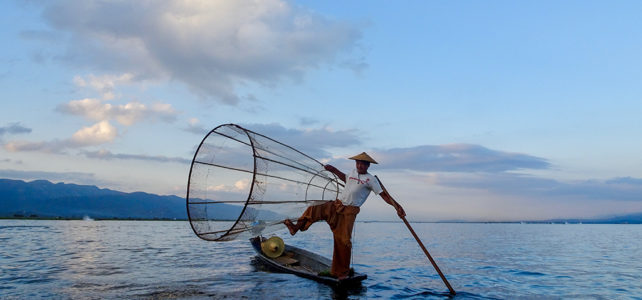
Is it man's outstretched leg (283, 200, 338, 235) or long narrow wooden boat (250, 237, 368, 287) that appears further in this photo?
long narrow wooden boat (250, 237, 368, 287)

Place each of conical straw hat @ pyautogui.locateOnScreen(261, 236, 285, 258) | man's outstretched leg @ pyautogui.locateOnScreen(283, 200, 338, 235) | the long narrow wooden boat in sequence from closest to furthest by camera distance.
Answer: man's outstretched leg @ pyautogui.locateOnScreen(283, 200, 338, 235) → the long narrow wooden boat → conical straw hat @ pyautogui.locateOnScreen(261, 236, 285, 258)

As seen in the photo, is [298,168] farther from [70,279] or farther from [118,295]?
[70,279]

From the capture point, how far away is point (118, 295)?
427 inches

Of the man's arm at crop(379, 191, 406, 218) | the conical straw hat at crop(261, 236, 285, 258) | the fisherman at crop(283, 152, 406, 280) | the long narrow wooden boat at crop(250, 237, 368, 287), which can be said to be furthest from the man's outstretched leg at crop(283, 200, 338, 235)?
the conical straw hat at crop(261, 236, 285, 258)

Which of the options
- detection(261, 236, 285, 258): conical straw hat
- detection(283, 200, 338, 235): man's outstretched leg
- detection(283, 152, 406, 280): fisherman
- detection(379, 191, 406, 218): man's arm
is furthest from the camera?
detection(261, 236, 285, 258): conical straw hat

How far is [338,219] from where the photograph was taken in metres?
11.0

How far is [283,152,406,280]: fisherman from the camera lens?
1070cm

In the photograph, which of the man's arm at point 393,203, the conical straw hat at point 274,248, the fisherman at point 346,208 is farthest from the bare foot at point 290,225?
the conical straw hat at point 274,248

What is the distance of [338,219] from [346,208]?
376 mm

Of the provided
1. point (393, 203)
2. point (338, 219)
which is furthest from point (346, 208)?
point (393, 203)

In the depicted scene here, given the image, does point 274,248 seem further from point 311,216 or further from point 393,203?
point 393,203

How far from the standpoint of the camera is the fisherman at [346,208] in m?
10.7

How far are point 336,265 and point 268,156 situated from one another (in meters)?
3.61

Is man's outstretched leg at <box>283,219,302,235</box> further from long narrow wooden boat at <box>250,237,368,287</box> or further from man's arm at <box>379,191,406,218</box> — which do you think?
man's arm at <box>379,191,406,218</box>
